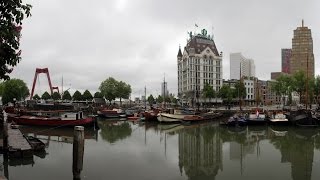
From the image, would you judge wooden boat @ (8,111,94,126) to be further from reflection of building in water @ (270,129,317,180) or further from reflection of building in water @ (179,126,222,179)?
reflection of building in water @ (270,129,317,180)

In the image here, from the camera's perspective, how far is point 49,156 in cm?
3027

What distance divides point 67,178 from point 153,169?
611cm

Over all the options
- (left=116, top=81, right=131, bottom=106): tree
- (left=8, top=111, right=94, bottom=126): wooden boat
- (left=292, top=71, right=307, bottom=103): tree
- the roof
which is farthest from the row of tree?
(left=8, top=111, right=94, bottom=126): wooden boat

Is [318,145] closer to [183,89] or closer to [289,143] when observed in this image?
[289,143]

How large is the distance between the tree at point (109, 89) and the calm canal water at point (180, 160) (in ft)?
313

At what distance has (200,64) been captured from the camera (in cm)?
15038

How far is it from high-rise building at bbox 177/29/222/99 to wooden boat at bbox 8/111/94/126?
89.5 meters

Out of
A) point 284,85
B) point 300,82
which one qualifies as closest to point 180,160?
point 300,82

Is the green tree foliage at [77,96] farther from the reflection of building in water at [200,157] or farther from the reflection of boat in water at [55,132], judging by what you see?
the reflection of building in water at [200,157]

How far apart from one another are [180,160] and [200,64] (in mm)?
123605

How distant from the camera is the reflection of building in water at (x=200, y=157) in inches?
957

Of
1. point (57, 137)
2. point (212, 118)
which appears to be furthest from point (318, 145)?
point (212, 118)

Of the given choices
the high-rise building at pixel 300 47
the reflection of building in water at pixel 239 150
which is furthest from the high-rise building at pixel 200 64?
the reflection of building in water at pixel 239 150

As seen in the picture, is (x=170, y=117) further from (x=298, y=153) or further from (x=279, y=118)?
(x=298, y=153)
